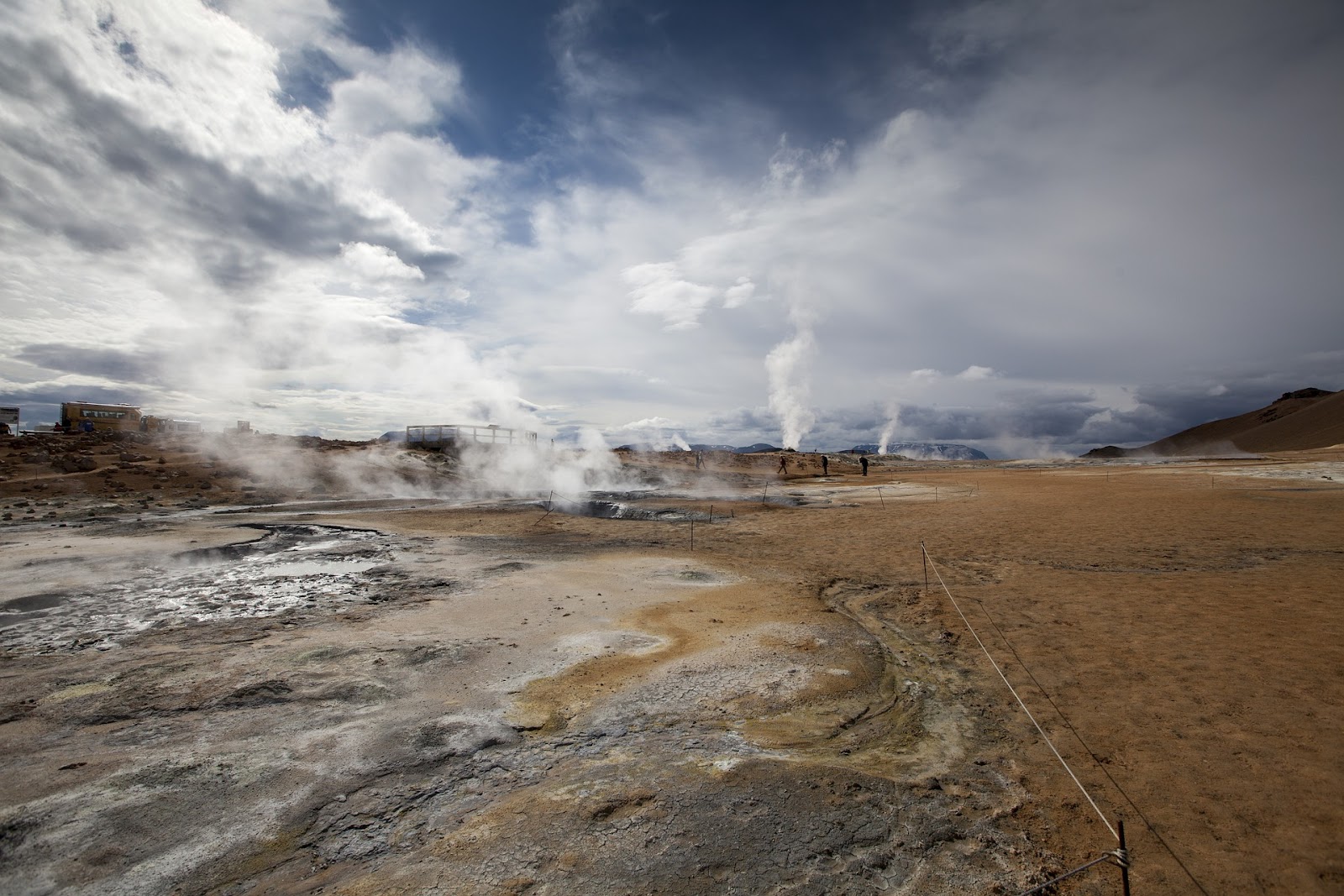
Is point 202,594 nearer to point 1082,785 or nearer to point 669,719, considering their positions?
point 669,719

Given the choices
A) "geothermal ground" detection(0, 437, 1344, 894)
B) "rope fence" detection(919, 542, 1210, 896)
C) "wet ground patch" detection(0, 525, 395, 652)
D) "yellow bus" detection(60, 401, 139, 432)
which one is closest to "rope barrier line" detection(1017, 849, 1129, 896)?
"rope fence" detection(919, 542, 1210, 896)

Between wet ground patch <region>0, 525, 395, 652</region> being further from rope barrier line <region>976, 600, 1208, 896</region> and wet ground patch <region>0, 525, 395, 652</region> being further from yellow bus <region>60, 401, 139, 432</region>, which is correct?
yellow bus <region>60, 401, 139, 432</region>

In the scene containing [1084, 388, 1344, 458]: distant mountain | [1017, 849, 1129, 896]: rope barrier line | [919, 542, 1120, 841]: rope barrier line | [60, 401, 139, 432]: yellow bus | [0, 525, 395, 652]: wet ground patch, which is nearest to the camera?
[1017, 849, 1129, 896]: rope barrier line

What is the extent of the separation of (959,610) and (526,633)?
7269 millimetres

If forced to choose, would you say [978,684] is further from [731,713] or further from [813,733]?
[731,713]

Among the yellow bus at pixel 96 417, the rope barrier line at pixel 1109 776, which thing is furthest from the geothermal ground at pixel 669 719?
the yellow bus at pixel 96 417

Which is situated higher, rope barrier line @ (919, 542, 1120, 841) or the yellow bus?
the yellow bus

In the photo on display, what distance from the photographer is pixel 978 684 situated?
6.77 metres

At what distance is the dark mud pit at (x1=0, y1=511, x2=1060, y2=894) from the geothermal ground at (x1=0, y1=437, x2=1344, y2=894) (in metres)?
0.03

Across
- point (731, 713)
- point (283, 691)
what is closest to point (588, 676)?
point (731, 713)

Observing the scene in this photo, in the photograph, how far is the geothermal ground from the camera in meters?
3.78

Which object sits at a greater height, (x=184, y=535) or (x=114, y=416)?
(x=114, y=416)

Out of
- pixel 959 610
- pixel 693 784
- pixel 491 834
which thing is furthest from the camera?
pixel 959 610

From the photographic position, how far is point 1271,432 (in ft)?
307
